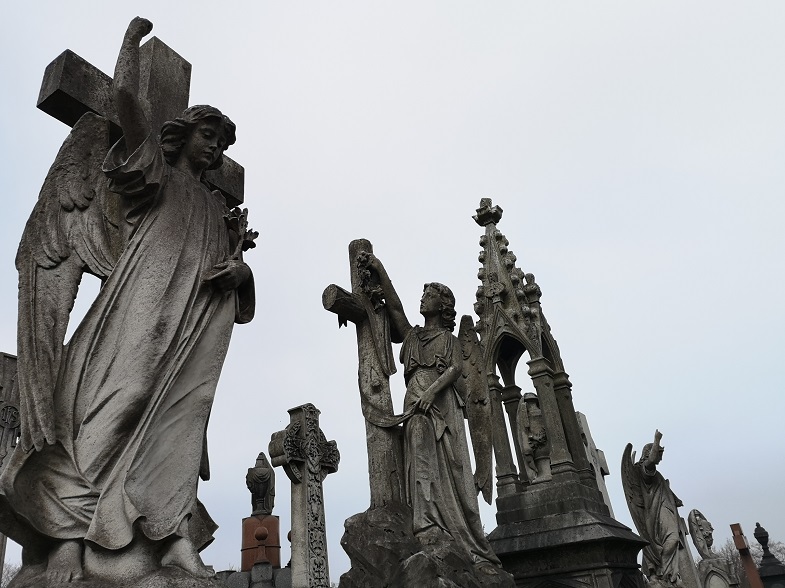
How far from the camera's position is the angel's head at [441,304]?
6.68 metres

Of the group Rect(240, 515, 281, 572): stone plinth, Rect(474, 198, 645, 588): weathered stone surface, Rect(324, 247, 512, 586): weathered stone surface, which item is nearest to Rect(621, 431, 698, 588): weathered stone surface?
Rect(474, 198, 645, 588): weathered stone surface

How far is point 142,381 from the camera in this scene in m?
2.64

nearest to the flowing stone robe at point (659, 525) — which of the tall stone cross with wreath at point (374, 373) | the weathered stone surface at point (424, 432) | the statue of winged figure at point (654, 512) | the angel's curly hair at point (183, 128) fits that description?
the statue of winged figure at point (654, 512)

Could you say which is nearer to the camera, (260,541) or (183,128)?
(183,128)

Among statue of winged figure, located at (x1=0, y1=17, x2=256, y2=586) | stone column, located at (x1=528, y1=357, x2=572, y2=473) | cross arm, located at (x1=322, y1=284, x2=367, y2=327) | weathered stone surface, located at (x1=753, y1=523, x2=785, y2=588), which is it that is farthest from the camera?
weathered stone surface, located at (x1=753, y1=523, x2=785, y2=588)

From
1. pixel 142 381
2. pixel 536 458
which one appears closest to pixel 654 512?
pixel 536 458

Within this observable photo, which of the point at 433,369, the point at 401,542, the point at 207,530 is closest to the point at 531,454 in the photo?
the point at 433,369

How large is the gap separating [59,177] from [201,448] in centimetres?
142

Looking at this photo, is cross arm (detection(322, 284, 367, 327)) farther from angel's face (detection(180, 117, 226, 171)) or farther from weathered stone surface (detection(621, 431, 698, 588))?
weathered stone surface (detection(621, 431, 698, 588))

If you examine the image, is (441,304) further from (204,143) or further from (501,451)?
(501,451)

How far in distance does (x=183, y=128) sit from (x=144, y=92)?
2.21 feet

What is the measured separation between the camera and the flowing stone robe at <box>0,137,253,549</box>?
240cm

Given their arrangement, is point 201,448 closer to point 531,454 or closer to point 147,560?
point 147,560

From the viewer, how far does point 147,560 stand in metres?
2.38
